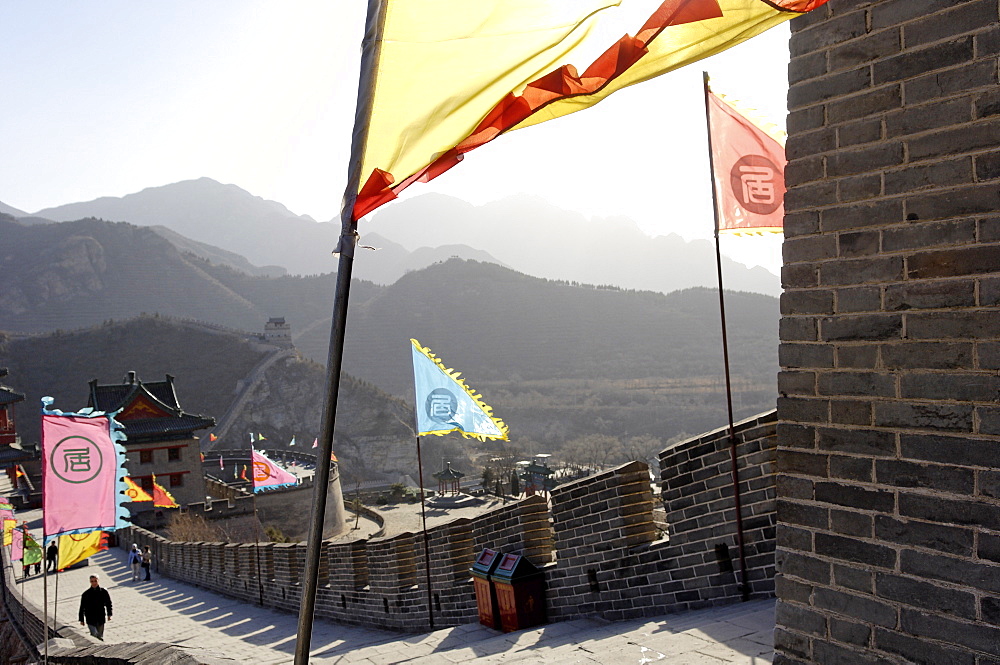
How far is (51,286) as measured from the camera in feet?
419

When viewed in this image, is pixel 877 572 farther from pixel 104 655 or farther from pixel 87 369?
pixel 87 369

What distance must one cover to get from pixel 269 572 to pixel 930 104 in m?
12.2

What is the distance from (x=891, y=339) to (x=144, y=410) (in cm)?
3908

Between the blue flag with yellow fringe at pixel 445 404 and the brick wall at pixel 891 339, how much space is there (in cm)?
573

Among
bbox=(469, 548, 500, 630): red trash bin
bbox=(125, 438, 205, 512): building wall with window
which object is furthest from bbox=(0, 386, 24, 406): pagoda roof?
bbox=(469, 548, 500, 630): red trash bin

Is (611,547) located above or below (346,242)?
below

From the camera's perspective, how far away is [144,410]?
36.4 metres

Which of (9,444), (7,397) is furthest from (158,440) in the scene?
(7,397)

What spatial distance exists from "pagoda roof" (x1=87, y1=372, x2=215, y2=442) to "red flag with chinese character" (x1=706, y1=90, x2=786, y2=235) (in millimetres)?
34937

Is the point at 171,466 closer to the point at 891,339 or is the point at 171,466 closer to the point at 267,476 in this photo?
the point at 267,476

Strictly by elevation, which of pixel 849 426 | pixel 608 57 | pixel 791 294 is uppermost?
pixel 608 57

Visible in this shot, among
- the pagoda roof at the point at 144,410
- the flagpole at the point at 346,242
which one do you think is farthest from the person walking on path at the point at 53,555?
the pagoda roof at the point at 144,410

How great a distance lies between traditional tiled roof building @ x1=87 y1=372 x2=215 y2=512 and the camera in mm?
35125

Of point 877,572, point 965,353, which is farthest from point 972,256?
point 877,572
